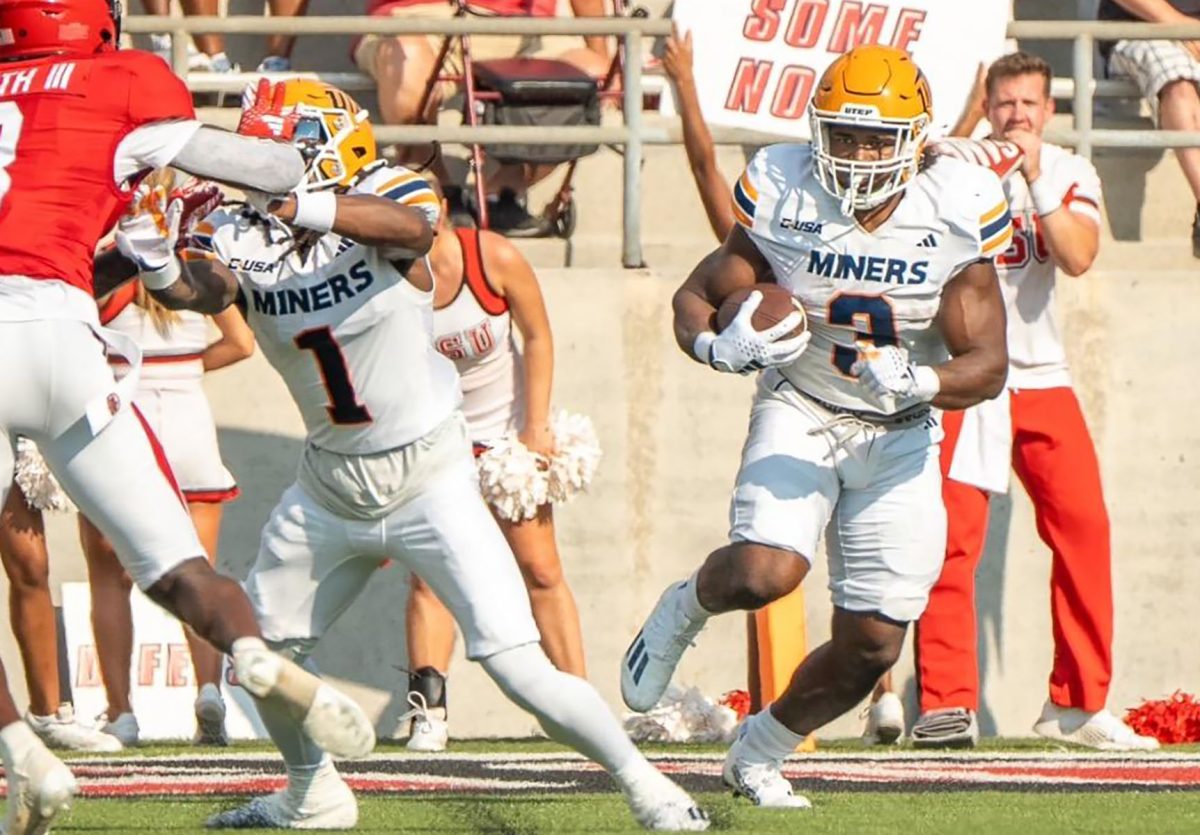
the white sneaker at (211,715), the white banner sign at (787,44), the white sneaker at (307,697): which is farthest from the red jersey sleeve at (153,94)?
the white banner sign at (787,44)

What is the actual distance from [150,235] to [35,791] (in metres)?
1.33

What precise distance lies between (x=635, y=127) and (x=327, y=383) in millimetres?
3477

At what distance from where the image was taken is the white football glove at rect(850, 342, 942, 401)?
240 inches

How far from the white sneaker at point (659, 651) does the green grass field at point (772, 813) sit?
26 cm

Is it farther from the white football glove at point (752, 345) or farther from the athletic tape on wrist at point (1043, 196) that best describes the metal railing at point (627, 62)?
the white football glove at point (752, 345)

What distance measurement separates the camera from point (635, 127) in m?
9.28

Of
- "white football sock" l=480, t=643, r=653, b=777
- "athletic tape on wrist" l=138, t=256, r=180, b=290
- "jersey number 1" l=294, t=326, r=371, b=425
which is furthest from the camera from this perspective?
"jersey number 1" l=294, t=326, r=371, b=425

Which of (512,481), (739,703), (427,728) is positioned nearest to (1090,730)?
(739,703)

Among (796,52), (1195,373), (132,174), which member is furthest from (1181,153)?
(132,174)

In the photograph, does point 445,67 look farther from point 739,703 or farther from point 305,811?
point 305,811

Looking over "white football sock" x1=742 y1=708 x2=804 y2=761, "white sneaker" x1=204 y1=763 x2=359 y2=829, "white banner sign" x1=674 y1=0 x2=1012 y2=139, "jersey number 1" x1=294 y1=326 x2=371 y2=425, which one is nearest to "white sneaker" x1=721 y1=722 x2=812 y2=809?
"white football sock" x1=742 y1=708 x2=804 y2=761

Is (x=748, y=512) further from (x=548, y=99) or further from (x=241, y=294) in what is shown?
Answer: (x=548, y=99)

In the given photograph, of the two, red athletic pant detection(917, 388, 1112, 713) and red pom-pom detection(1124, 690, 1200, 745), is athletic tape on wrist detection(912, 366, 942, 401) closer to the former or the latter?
red athletic pant detection(917, 388, 1112, 713)

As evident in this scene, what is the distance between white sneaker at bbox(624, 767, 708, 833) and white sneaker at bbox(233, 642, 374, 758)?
72 centimetres
